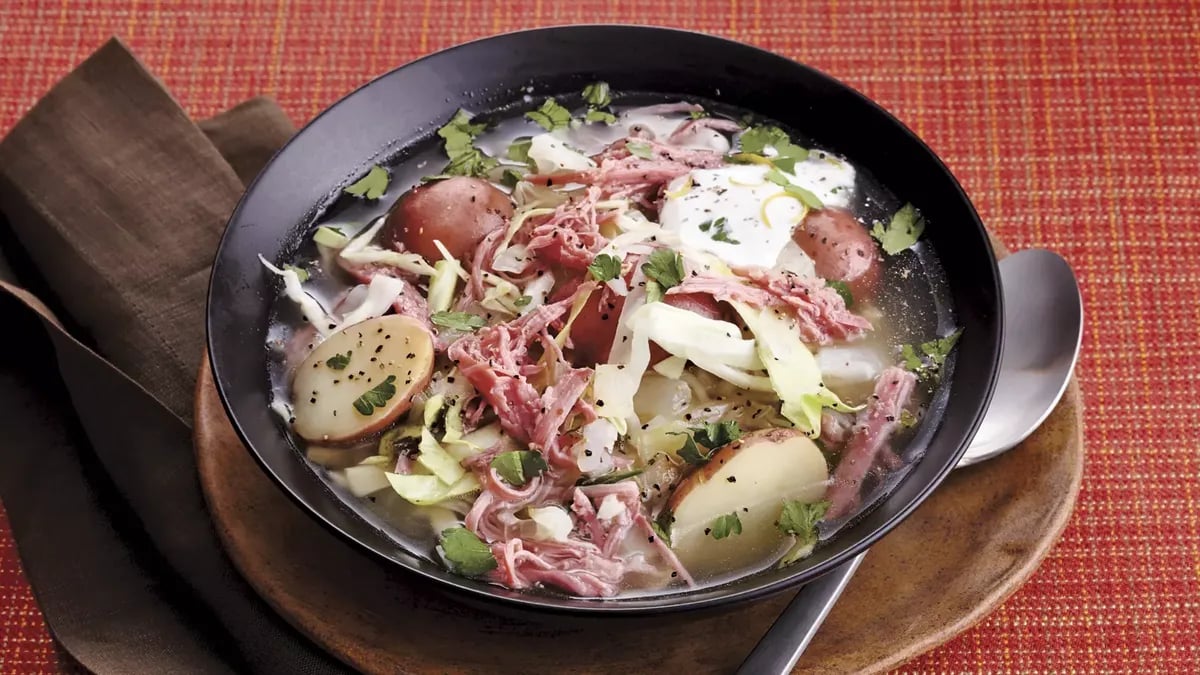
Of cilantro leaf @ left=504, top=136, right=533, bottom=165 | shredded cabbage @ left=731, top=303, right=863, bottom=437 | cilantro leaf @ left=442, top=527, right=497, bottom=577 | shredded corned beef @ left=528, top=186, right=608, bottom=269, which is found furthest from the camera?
cilantro leaf @ left=504, top=136, right=533, bottom=165

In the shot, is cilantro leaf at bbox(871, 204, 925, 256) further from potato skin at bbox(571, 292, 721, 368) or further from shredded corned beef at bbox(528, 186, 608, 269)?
shredded corned beef at bbox(528, 186, 608, 269)

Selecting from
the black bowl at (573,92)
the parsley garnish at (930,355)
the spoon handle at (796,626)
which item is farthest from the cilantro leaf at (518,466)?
the parsley garnish at (930,355)

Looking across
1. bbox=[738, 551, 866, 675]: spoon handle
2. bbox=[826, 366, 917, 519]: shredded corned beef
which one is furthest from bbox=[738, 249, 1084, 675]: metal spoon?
bbox=[826, 366, 917, 519]: shredded corned beef

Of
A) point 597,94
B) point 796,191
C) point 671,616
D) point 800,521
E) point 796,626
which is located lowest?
point 796,626

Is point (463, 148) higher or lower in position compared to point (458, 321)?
higher

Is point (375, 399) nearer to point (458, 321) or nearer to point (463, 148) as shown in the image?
point (458, 321)

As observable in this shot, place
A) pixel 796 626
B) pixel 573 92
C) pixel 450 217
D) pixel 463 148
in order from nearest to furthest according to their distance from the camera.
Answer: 1. pixel 796 626
2. pixel 450 217
3. pixel 463 148
4. pixel 573 92

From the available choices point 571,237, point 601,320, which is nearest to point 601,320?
point 601,320
